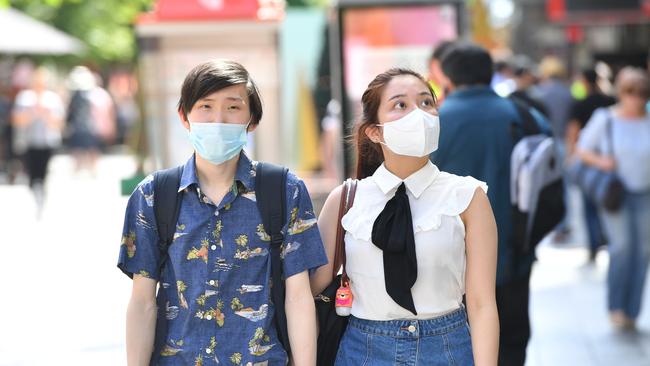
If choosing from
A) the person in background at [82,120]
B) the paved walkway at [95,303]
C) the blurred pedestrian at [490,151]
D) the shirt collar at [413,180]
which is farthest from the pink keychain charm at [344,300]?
the person in background at [82,120]

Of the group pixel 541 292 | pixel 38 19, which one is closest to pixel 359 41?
pixel 541 292

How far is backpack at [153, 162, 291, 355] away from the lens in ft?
11.0

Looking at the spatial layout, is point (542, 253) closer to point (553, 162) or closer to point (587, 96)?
point (587, 96)

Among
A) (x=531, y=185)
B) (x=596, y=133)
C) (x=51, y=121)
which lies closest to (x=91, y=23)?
(x=51, y=121)

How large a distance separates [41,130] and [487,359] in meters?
13.7

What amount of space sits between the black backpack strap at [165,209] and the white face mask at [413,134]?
67 centimetres

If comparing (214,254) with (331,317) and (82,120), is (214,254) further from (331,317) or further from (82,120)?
(82,120)

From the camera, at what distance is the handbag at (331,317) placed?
139 inches

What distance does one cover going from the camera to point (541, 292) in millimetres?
9703

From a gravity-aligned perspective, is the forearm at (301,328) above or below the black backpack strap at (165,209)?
below

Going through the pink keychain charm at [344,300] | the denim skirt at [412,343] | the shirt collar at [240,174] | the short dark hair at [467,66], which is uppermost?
the short dark hair at [467,66]

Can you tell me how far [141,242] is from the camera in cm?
338

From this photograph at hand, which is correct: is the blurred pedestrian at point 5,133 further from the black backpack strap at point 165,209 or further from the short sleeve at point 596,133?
the black backpack strap at point 165,209

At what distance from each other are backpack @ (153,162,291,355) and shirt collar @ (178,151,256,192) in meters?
0.02
